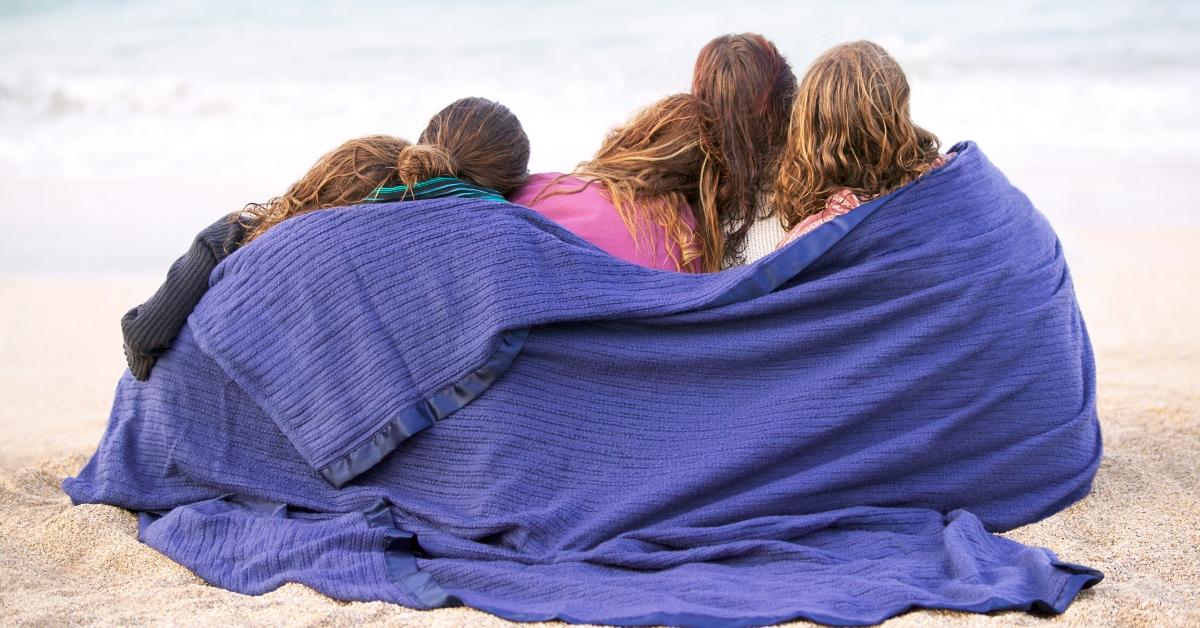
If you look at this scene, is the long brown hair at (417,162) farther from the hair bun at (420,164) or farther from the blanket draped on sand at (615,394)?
the blanket draped on sand at (615,394)

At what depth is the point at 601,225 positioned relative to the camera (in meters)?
3.08

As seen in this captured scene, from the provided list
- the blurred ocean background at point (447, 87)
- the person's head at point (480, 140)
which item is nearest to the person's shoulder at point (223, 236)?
the person's head at point (480, 140)

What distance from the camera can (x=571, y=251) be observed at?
9.02 feet

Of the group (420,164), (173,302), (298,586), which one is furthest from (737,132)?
(298,586)

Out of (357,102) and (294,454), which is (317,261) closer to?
(294,454)

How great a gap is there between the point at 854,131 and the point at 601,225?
2.24 feet

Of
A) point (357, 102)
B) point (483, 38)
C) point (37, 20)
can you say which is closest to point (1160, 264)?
point (357, 102)

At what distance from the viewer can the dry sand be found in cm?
226

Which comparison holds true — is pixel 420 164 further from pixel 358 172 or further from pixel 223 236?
pixel 223 236

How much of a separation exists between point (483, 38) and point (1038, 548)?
39.7 ft

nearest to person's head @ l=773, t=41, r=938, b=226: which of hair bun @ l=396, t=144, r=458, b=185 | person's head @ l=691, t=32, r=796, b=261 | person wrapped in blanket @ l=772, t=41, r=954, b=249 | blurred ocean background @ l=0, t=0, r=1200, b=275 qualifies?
person wrapped in blanket @ l=772, t=41, r=954, b=249

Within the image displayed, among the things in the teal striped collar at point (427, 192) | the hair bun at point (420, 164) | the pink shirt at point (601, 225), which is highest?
the hair bun at point (420, 164)

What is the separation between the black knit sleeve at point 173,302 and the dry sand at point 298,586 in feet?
1.42

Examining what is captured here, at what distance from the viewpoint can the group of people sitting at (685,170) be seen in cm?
288
